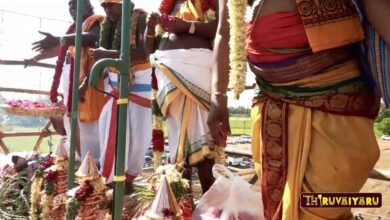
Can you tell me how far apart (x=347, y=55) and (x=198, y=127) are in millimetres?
1451

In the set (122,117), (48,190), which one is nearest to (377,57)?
(122,117)

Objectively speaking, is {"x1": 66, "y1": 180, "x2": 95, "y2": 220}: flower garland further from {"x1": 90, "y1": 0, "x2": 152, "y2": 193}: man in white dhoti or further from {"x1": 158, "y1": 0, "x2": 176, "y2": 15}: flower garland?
{"x1": 158, "y1": 0, "x2": 176, "y2": 15}: flower garland

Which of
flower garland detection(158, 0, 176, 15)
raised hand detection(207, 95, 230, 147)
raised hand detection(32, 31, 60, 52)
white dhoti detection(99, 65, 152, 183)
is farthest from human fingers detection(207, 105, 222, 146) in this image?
raised hand detection(32, 31, 60, 52)

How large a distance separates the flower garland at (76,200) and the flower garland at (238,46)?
1.20 meters

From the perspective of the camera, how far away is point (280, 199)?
1.59 m

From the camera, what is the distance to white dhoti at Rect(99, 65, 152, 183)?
3.69 metres

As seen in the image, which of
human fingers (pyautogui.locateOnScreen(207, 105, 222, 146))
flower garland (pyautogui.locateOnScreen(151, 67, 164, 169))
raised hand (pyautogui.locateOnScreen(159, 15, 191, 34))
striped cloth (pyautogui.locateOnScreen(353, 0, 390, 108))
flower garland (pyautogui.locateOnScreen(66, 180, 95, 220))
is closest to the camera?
striped cloth (pyautogui.locateOnScreen(353, 0, 390, 108))

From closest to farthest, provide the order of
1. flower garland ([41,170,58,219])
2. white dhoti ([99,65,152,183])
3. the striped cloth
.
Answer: the striped cloth < flower garland ([41,170,58,219]) < white dhoti ([99,65,152,183])

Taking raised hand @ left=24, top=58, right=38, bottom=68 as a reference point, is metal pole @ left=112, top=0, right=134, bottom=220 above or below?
below

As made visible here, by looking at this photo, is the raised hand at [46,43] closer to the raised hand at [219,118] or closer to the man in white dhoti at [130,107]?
the man in white dhoti at [130,107]

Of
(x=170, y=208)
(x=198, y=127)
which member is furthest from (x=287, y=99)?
(x=198, y=127)

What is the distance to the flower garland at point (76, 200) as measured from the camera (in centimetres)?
240

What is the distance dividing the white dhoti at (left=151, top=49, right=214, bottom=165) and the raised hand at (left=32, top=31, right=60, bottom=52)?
161 centimetres

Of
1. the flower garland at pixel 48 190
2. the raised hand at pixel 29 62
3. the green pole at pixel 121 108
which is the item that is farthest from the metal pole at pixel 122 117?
the raised hand at pixel 29 62
